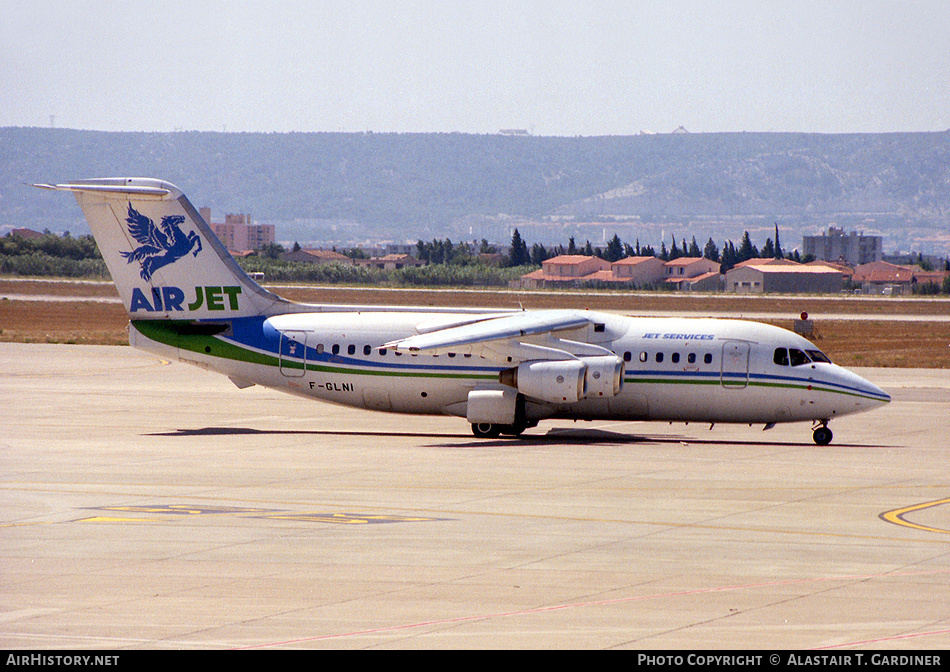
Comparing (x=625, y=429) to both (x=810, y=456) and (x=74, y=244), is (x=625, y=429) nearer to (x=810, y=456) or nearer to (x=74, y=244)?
(x=810, y=456)

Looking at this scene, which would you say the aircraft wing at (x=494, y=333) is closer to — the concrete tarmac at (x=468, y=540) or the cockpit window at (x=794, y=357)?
the concrete tarmac at (x=468, y=540)

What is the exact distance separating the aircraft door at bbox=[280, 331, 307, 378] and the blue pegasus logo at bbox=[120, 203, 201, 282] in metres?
4.24

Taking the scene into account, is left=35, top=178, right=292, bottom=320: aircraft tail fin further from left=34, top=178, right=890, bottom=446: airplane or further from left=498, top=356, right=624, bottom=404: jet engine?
left=498, top=356, right=624, bottom=404: jet engine

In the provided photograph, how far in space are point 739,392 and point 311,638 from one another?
71.4 ft

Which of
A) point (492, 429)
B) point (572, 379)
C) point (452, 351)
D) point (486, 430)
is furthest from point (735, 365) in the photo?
point (452, 351)

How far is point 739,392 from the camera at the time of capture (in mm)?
32438

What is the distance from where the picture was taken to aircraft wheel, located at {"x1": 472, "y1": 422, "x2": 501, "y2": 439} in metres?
33.3

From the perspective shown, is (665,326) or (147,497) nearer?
(147,497)

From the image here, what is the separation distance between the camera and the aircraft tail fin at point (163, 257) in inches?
1378

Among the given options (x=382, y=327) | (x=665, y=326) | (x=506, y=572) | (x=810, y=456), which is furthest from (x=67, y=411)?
(x=506, y=572)

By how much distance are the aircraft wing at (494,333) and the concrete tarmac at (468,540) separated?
8.49ft

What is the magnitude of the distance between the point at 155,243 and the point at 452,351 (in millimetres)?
9400

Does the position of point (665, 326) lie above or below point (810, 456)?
above
